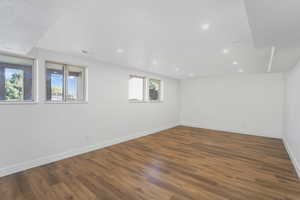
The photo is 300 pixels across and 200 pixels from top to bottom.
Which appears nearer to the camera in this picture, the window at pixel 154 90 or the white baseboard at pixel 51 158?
the white baseboard at pixel 51 158

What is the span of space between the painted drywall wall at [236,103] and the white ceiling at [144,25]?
3.25 metres

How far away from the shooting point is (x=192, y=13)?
167 cm


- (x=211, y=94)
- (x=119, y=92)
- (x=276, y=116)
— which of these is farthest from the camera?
(x=211, y=94)

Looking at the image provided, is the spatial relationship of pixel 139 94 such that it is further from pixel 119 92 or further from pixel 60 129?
pixel 60 129

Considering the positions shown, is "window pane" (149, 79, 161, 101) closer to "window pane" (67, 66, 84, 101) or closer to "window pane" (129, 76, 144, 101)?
"window pane" (129, 76, 144, 101)

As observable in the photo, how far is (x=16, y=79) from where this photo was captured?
109 inches

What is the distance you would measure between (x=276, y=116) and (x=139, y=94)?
5.18 meters

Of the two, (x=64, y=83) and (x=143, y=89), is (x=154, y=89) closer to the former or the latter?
(x=143, y=89)

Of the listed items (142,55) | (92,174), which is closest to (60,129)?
(92,174)

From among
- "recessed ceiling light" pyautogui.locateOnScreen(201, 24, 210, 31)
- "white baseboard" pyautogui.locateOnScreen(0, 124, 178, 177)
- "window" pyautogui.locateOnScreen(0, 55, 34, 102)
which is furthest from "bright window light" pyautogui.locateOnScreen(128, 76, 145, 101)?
"recessed ceiling light" pyautogui.locateOnScreen(201, 24, 210, 31)

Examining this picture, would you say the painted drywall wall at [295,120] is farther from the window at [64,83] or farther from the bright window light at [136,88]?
the window at [64,83]

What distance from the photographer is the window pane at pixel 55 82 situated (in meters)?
3.13

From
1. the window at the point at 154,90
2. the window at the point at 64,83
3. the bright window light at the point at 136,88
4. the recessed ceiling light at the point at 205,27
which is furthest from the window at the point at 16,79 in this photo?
the window at the point at 154,90

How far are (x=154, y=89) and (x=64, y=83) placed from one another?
3640mm
